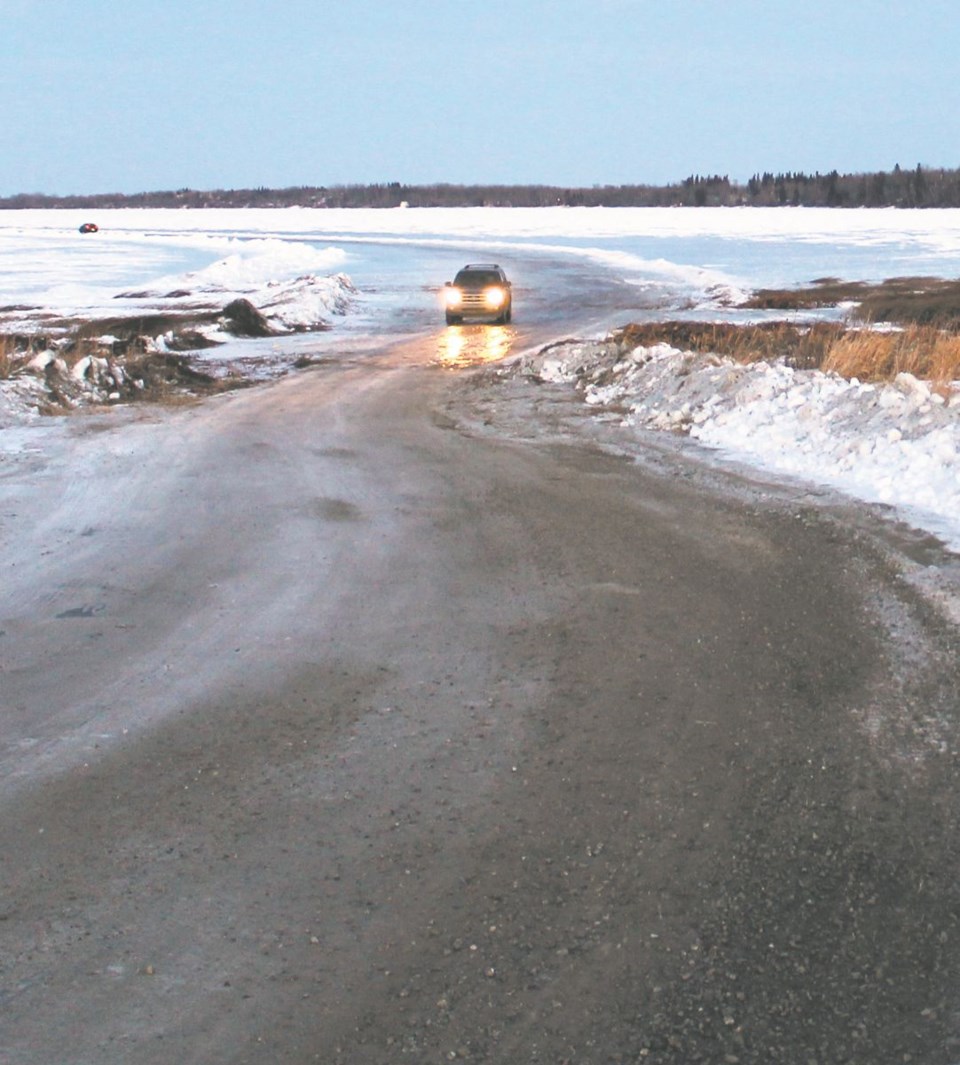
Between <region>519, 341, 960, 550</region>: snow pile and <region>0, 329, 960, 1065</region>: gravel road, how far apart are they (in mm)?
1039

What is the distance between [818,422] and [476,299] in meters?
20.8

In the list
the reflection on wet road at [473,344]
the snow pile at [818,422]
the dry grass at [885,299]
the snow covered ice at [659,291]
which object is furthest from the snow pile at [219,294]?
the snow pile at [818,422]

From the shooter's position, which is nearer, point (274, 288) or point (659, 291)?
point (274, 288)

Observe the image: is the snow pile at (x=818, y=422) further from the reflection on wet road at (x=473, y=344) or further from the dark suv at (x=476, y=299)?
the dark suv at (x=476, y=299)

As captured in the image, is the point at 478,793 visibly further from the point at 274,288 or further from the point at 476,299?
the point at 274,288

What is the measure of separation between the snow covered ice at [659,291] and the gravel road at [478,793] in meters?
2.13

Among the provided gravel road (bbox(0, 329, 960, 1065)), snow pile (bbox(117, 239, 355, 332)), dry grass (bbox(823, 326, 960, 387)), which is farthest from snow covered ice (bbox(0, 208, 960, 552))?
dry grass (bbox(823, 326, 960, 387))

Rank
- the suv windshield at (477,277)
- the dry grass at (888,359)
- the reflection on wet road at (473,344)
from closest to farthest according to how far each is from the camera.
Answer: the dry grass at (888,359)
the reflection on wet road at (473,344)
the suv windshield at (477,277)

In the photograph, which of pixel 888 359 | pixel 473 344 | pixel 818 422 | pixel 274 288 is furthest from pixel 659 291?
pixel 818 422

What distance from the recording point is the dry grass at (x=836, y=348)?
1690 cm

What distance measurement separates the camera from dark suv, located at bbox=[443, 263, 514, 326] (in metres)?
32.8

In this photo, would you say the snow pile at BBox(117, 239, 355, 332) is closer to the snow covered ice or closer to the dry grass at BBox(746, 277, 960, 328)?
the snow covered ice

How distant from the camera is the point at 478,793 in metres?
5.18

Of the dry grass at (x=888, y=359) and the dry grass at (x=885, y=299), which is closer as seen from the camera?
the dry grass at (x=888, y=359)
